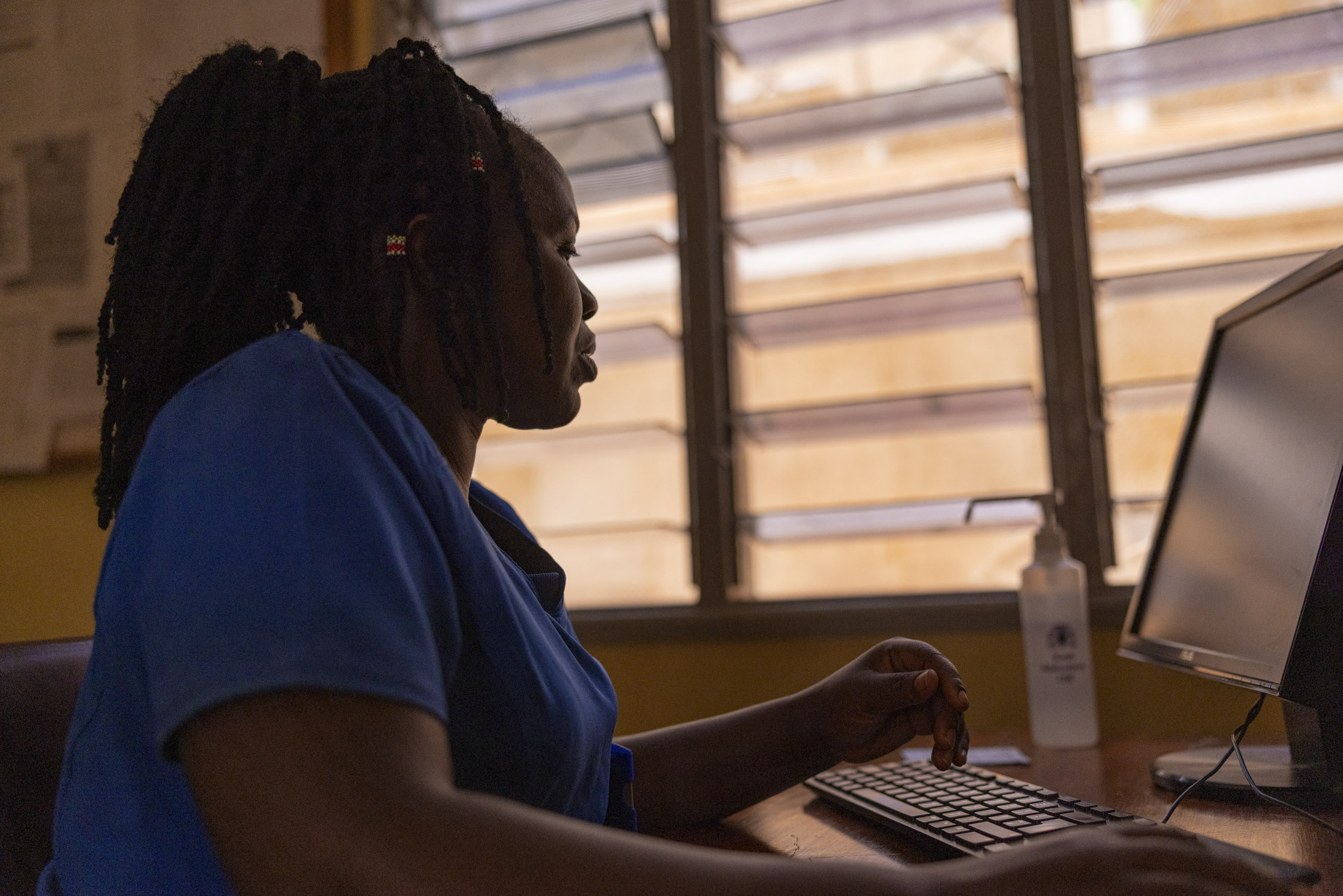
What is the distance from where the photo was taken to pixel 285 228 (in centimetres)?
69

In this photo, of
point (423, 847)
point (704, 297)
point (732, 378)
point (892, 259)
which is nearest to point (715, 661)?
point (732, 378)

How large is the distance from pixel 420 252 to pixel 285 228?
3.6 inches

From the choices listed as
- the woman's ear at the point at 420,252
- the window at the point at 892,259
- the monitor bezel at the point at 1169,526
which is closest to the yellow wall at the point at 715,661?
the window at the point at 892,259

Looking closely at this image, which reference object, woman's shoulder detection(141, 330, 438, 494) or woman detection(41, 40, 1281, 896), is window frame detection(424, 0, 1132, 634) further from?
woman's shoulder detection(141, 330, 438, 494)

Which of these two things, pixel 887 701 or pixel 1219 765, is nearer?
pixel 1219 765

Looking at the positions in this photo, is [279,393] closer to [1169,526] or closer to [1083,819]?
[1083,819]

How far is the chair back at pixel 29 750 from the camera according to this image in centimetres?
82

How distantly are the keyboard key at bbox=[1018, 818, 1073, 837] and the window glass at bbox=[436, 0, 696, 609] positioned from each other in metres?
1.00

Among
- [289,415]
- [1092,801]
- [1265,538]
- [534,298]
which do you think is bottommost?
[1092,801]

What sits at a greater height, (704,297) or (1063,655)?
(704,297)

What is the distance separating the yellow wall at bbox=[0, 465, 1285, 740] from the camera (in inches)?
54.0

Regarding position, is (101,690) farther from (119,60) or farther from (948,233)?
(119,60)

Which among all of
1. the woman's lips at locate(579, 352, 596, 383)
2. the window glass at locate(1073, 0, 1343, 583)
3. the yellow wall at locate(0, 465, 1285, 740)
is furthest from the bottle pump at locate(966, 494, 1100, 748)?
the woman's lips at locate(579, 352, 596, 383)

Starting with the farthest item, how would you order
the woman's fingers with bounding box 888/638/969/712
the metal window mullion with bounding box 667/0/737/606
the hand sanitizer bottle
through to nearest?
the metal window mullion with bounding box 667/0/737/606, the hand sanitizer bottle, the woman's fingers with bounding box 888/638/969/712
